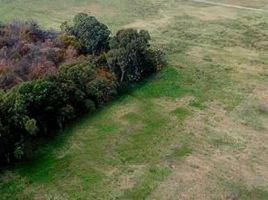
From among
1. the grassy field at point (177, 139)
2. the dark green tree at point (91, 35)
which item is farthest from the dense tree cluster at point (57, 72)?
the grassy field at point (177, 139)

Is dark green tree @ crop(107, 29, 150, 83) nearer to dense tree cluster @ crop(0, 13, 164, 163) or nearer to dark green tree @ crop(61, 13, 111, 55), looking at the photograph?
dense tree cluster @ crop(0, 13, 164, 163)

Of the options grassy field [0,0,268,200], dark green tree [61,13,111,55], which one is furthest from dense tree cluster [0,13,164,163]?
grassy field [0,0,268,200]

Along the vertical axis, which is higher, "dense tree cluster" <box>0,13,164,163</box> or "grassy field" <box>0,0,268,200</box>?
"dense tree cluster" <box>0,13,164,163</box>

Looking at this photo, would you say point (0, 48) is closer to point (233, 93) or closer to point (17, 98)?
point (17, 98)

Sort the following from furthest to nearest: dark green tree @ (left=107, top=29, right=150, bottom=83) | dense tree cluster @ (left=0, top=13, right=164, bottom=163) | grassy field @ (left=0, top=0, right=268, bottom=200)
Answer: dark green tree @ (left=107, top=29, right=150, bottom=83) → dense tree cluster @ (left=0, top=13, right=164, bottom=163) → grassy field @ (left=0, top=0, right=268, bottom=200)

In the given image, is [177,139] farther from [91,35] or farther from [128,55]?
[91,35]

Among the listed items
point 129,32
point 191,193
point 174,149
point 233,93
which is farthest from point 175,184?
point 129,32
